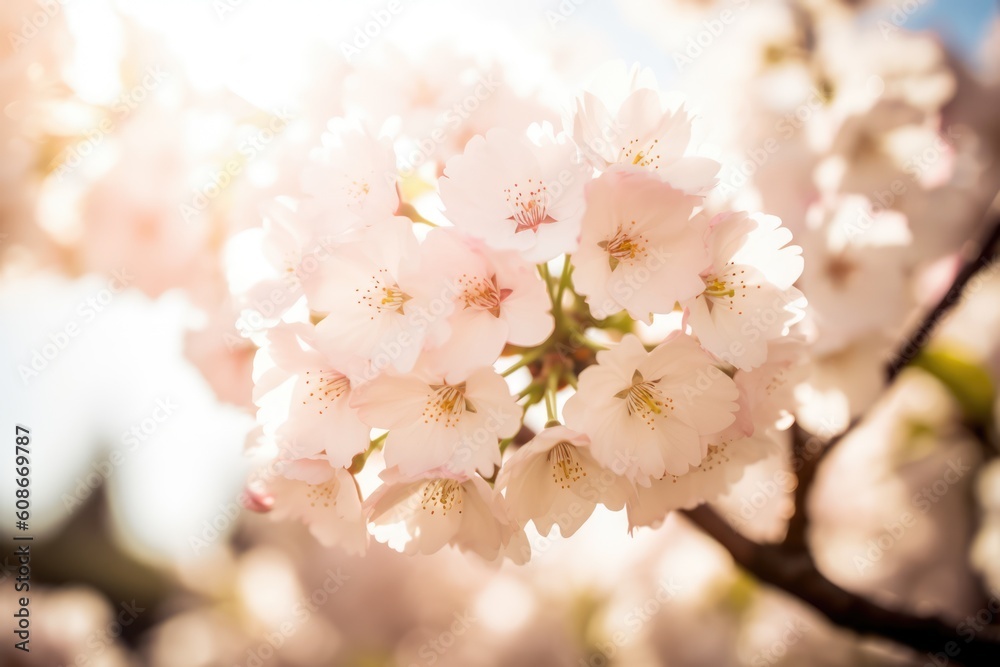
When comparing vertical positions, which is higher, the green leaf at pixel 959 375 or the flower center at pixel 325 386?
the flower center at pixel 325 386

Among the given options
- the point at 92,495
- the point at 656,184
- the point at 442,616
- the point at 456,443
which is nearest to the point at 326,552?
the point at 442,616

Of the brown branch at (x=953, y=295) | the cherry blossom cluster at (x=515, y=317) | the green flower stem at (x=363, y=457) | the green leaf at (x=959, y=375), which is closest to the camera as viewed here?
the cherry blossom cluster at (x=515, y=317)

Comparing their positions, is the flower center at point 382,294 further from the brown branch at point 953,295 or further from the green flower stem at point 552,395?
the brown branch at point 953,295

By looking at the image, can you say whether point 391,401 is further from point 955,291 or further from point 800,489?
point 955,291

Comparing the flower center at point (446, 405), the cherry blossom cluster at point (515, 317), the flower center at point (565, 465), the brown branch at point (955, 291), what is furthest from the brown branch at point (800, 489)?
the flower center at point (446, 405)

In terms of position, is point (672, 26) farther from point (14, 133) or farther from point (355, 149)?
point (14, 133)

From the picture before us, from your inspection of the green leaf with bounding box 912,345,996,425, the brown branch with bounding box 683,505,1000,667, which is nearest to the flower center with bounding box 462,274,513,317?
the brown branch with bounding box 683,505,1000,667

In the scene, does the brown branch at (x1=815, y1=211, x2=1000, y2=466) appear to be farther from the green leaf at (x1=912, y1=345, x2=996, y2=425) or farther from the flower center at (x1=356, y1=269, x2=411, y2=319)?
the flower center at (x1=356, y1=269, x2=411, y2=319)
